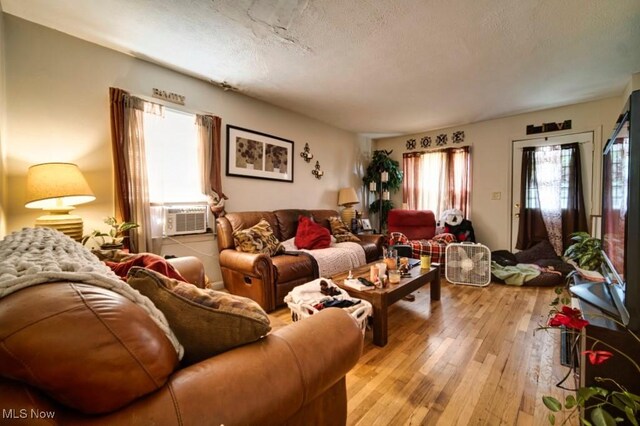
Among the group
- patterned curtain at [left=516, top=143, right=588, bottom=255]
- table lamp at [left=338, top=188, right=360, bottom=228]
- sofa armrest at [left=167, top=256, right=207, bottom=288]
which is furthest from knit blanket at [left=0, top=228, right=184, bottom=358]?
patterned curtain at [left=516, top=143, right=588, bottom=255]

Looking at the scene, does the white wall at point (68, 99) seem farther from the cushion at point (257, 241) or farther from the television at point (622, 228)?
the television at point (622, 228)

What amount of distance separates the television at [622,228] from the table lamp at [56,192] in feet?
9.63

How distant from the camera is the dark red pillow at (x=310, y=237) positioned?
10.7 feet

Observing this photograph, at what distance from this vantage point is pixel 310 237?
3.29 metres

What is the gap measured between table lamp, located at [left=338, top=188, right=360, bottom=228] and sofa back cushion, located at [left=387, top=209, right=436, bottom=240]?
674mm

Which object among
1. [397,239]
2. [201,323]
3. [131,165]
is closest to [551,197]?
[397,239]

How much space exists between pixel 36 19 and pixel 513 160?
224 inches

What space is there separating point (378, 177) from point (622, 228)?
13.9 ft

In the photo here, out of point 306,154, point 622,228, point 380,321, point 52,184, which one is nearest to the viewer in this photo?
point 622,228

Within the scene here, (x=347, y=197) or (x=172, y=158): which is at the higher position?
(x=172, y=158)

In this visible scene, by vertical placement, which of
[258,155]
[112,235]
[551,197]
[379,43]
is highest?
[379,43]

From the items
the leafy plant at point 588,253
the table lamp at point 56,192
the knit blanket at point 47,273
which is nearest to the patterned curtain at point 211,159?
the table lamp at point 56,192

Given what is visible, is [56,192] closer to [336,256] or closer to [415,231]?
[336,256]
